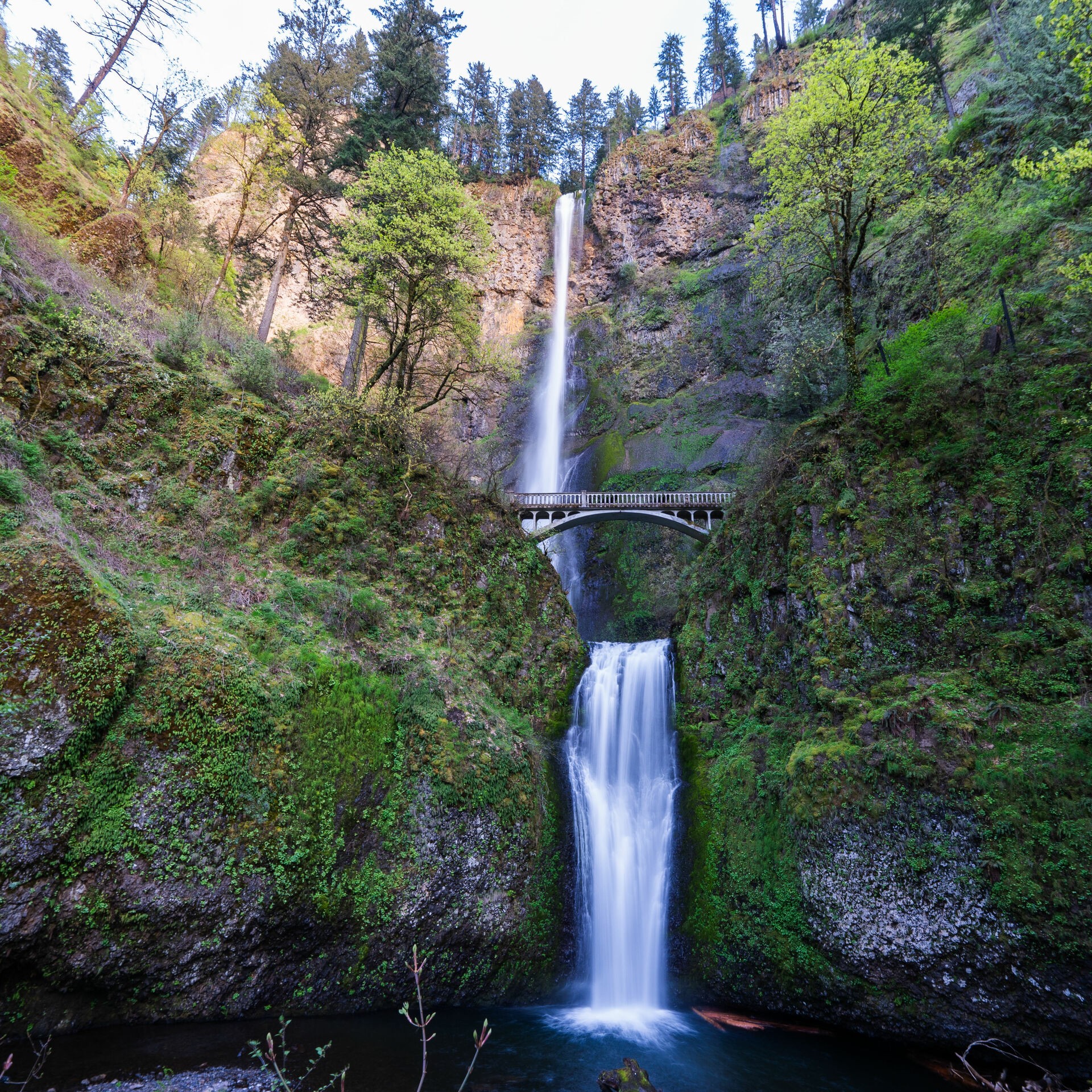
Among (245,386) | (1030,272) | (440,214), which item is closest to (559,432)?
(440,214)

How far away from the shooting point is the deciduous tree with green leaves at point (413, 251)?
15.3 m

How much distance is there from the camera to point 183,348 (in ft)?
42.7

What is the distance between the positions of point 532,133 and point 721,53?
58.3 feet

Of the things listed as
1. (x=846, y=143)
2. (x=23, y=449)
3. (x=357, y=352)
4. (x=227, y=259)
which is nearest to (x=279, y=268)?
(x=227, y=259)

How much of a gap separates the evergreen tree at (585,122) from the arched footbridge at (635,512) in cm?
3127

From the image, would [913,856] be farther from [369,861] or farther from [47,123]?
[47,123]

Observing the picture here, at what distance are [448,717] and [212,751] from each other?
13.6 feet

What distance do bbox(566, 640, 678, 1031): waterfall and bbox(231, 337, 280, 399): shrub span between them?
10.7 metres

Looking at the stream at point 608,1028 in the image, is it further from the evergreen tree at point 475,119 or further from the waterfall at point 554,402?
the evergreen tree at point 475,119

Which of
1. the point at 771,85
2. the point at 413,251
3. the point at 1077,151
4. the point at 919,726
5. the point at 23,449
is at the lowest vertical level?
the point at 919,726

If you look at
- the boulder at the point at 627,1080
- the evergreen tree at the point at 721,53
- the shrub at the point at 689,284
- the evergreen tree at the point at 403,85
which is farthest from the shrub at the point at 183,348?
the evergreen tree at the point at 721,53

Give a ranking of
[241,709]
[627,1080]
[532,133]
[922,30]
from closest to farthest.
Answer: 1. [627,1080]
2. [241,709]
3. [922,30]
4. [532,133]

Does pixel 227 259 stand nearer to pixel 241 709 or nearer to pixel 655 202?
pixel 241 709

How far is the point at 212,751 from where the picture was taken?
8312mm
